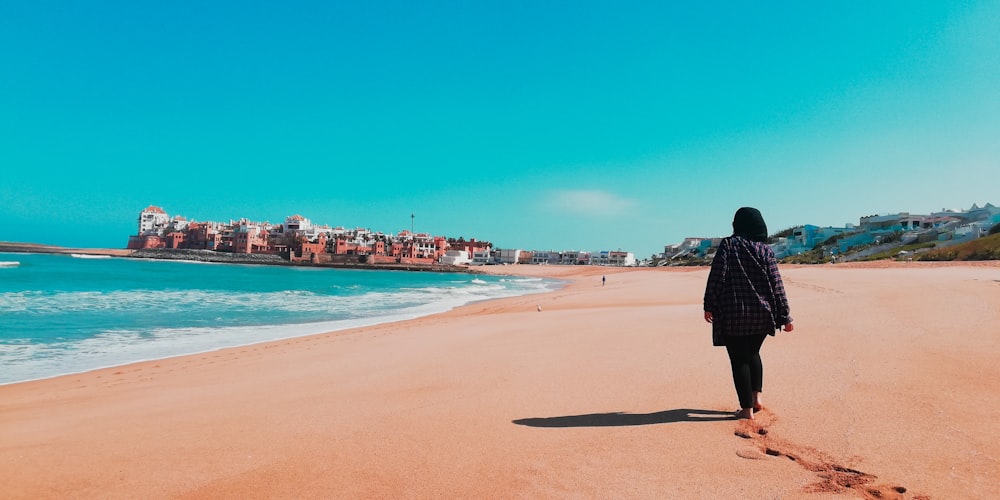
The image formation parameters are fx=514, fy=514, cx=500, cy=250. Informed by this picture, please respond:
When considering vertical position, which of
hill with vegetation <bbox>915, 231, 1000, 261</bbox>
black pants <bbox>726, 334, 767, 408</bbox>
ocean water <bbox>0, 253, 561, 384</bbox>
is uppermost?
hill with vegetation <bbox>915, 231, 1000, 261</bbox>

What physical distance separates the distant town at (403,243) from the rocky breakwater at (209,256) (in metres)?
1.52

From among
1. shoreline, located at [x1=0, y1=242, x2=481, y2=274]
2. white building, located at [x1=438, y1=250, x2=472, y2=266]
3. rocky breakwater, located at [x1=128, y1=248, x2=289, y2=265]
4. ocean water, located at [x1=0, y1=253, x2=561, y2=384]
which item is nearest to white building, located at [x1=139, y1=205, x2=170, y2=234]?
shoreline, located at [x1=0, y1=242, x2=481, y2=274]

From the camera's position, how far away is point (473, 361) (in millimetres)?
6559

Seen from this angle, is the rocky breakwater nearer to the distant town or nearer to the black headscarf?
the distant town

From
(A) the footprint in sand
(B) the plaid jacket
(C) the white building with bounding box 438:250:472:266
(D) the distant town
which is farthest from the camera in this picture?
(C) the white building with bounding box 438:250:472:266

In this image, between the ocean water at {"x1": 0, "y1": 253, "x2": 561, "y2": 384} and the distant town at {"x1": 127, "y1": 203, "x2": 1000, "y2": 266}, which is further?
the distant town at {"x1": 127, "y1": 203, "x2": 1000, "y2": 266}

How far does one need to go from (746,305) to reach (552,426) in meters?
1.68

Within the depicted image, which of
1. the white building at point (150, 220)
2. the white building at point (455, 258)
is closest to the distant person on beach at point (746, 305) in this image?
the white building at point (455, 258)

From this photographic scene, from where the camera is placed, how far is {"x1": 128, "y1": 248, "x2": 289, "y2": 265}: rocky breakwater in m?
98.9

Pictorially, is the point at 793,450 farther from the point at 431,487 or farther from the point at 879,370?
the point at 879,370

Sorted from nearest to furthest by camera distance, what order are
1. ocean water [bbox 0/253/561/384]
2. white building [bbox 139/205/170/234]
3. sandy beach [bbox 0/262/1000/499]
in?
1. sandy beach [bbox 0/262/1000/499]
2. ocean water [bbox 0/253/561/384]
3. white building [bbox 139/205/170/234]

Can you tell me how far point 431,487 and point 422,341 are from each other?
6.91 metres

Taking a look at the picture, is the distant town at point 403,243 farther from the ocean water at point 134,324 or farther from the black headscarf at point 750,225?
the black headscarf at point 750,225

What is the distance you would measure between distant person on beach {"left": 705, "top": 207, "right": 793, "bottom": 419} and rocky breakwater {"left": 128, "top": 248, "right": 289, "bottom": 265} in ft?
336
